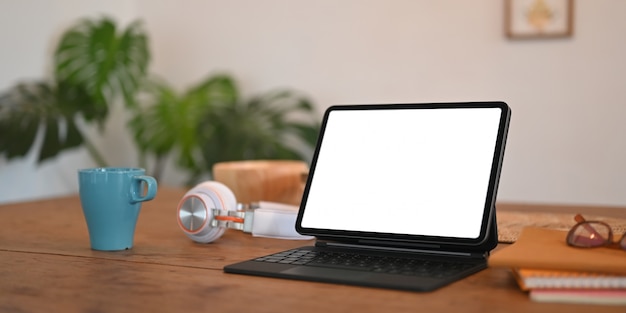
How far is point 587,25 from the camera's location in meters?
2.95

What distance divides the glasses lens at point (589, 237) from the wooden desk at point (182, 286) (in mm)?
88

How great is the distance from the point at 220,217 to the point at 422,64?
2275 millimetres

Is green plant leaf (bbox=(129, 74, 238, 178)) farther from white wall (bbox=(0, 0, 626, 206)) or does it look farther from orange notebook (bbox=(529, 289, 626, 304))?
orange notebook (bbox=(529, 289, 626, 304))

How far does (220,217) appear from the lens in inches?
44.2

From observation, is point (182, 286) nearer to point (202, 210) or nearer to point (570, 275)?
point (202, 210)

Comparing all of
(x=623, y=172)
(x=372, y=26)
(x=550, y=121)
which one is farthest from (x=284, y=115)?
(x=623, y=172)

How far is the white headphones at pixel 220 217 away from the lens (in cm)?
111

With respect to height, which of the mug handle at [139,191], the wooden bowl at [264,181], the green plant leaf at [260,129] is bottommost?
the green plant leaf at [260,129]

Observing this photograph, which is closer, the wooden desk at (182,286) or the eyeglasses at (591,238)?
the wooden desk at (182,286)

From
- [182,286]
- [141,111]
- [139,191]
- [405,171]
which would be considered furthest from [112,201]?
[141,111]

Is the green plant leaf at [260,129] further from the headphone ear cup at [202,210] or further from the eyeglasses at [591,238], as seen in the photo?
the eyeglasses at [591,238]

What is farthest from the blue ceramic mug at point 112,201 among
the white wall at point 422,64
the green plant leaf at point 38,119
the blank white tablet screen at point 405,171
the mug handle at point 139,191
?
the white wall at point 422,64

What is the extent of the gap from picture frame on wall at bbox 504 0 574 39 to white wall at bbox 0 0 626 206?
0.04m

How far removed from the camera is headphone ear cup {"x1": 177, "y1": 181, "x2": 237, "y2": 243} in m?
1.11
